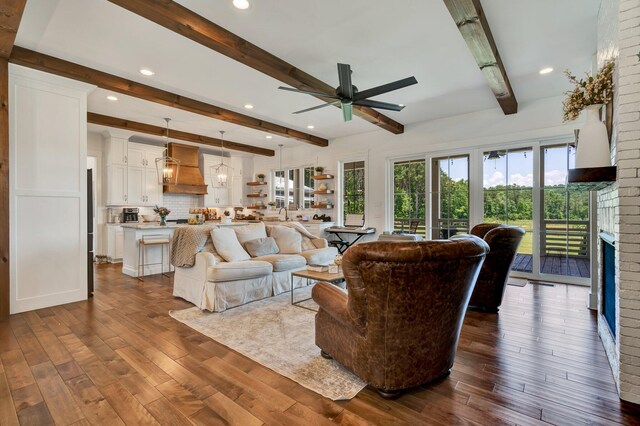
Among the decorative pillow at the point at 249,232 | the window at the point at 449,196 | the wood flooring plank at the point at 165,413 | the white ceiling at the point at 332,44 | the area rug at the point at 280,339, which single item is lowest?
the wood flooring plank at the point at 165,413

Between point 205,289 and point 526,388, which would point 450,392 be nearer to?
point 526,388

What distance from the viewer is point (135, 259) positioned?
542 centimetres

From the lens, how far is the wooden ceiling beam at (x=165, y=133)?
577cm

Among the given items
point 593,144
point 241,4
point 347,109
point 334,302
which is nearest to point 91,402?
point 334,302

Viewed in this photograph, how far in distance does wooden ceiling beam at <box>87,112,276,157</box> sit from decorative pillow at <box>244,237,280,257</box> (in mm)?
3740

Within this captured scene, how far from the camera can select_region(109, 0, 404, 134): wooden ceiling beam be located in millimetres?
2510

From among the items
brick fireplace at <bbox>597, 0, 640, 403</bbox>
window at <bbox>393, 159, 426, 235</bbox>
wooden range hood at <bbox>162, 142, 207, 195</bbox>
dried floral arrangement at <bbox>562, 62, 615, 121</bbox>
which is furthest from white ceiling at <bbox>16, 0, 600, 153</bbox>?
wooden range hood at <bbox>162, 142, 207, 195</bbox>

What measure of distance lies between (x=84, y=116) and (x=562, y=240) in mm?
7206

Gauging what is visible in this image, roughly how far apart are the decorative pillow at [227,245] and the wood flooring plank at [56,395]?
1.94m

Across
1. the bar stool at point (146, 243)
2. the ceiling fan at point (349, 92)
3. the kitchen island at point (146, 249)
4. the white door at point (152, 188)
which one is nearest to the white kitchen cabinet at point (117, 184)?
→ the white door at point (152, 188)

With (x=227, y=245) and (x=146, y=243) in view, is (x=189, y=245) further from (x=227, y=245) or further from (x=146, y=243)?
(x=146, y=243)

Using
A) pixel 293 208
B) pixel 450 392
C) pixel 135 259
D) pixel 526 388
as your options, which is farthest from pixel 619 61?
pixel 293 208

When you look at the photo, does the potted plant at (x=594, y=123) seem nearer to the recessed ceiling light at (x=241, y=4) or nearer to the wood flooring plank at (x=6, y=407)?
the recessed ceiling light at (x=241, y=4)

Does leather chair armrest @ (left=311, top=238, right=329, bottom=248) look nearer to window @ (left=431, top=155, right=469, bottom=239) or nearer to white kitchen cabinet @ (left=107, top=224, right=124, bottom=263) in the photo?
window @ (left=431, top=155, right=469, bottom=239)
